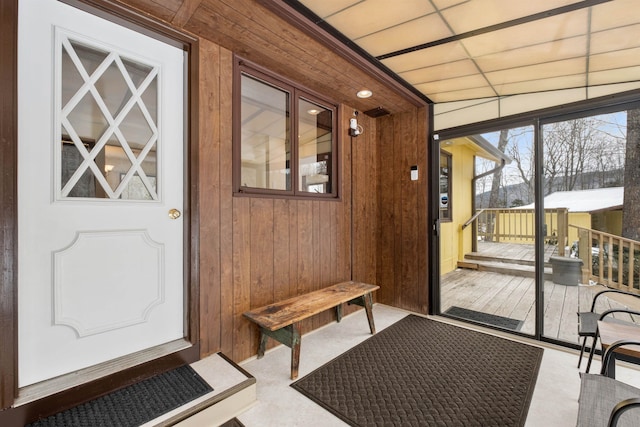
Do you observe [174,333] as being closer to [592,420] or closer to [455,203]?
[592,420]

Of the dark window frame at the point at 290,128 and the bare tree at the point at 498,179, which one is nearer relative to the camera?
the dark window frame at the point at 290,128

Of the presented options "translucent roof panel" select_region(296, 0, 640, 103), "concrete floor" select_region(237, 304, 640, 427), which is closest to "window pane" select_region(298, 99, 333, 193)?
"translucent roof panel" select_region(296, 0, 640, 103)

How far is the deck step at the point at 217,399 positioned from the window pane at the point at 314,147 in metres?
1.65

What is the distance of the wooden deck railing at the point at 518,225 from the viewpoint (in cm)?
278

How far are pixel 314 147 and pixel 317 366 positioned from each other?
2082mm

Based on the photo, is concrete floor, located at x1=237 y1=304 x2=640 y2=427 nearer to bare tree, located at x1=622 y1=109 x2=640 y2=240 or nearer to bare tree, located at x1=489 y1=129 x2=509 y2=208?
bare tree, located at x1=622 y1=109 x2=640 y2=240

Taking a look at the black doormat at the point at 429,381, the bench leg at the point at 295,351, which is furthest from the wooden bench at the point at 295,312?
the black doormat at the point at 429,381

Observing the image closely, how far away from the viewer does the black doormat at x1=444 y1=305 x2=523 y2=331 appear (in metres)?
3.13

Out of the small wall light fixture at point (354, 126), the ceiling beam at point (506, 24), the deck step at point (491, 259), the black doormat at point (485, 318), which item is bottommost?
the black doormat at point (485, 318)

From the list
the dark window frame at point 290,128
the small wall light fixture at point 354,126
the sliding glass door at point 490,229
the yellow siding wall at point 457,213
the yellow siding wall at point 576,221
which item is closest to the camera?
the dark window frame at point 290,128

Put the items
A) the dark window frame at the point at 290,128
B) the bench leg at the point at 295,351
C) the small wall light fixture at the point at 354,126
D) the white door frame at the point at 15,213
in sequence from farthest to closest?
the small wall light fixture at the point at 354,126 < the dark window frame at the point at 290,128 < the bench leg at the point at 295,351 < the white door frame at the point at 15,213

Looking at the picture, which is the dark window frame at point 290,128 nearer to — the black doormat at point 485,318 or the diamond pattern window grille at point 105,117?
the diamond pattern window grille at point 105,117

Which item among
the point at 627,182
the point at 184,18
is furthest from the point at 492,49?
the point at 184,18

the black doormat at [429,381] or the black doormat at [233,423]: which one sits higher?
the black doormat at [429,381]
